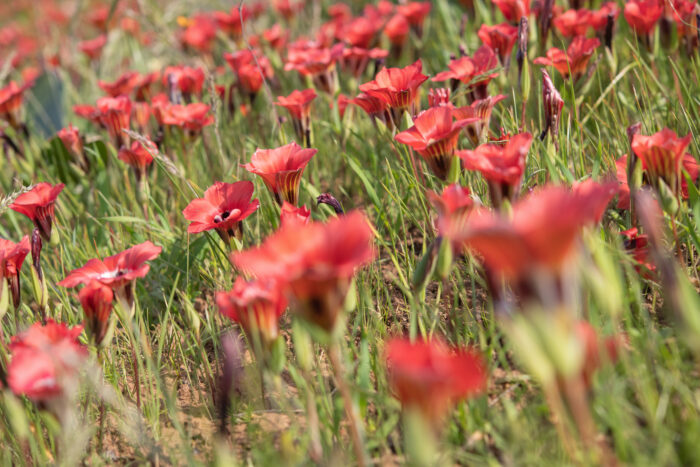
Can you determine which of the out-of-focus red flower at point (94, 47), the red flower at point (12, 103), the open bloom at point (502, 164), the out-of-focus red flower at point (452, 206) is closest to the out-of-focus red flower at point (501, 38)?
the open bloom at point (502, 164)

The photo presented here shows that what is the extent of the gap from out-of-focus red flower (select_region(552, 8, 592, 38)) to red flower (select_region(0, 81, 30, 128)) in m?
2.51

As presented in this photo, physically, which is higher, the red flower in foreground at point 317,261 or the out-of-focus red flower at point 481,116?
the red flower in foreground at point 317,261

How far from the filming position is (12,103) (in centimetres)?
317

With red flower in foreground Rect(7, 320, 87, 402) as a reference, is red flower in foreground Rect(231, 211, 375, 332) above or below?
above

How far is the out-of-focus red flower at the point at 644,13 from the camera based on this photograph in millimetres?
2344

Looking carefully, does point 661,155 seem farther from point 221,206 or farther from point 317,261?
point 221,206

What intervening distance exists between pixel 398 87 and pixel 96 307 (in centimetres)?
117

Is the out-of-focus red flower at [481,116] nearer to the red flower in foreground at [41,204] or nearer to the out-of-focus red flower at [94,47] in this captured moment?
the red flower in foreground at [41,204]

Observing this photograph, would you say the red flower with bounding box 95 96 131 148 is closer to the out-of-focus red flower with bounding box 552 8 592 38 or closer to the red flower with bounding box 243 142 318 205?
the red flower with bounding box 243 142 318 205

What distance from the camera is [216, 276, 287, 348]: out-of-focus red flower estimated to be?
135 cm

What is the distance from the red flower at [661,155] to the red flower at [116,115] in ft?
6.60

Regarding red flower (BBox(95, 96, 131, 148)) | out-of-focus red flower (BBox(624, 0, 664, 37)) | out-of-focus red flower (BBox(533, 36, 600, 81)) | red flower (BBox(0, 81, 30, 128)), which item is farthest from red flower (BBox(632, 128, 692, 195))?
red flower (BBox(0, 81, 30, 128))

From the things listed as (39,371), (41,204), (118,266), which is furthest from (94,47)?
(39,371)

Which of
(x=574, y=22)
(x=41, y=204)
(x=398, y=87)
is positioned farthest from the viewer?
(x=574, y=22)
